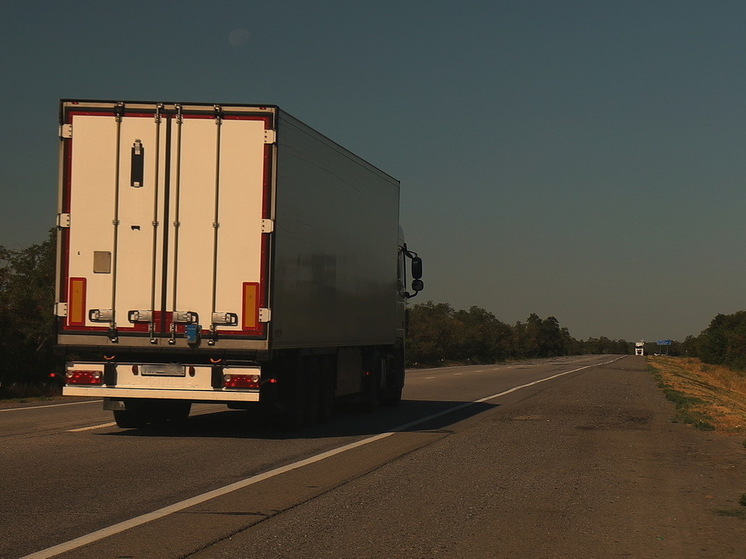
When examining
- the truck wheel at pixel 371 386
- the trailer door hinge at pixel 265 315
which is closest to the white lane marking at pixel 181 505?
the trailer door hinge at pixel 265 315

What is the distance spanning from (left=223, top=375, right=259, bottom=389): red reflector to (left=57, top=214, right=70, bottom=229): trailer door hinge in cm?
289

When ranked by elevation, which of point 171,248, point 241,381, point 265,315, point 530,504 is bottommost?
point 530,504

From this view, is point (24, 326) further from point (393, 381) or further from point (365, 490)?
point (365, 490)

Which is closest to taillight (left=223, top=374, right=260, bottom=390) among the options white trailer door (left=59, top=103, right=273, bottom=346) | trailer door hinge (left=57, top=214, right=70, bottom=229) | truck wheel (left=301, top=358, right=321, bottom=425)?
white trailer door (left=59, top=103, right=273, bottom=346)

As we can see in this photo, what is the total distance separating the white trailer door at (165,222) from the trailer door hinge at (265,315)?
0.16 ft

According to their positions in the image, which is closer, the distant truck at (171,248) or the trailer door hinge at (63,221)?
the distant truck at (171,248)

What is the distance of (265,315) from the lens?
Result: 12781mm

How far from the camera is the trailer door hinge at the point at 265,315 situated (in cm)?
1277

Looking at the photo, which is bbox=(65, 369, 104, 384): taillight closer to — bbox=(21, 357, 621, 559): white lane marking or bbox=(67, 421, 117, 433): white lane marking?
bbox=(67, 421, 117, 433): white lane marking

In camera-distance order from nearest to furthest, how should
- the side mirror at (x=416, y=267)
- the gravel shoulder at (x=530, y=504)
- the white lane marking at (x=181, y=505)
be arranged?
1. the white lane marking at (x=181, y=505)
2. the gravel shoulder at (x=530, y=504)
3. the side mirror at (x=416, y=267)

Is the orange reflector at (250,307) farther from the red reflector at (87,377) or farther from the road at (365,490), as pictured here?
the red reflector at (87,377)

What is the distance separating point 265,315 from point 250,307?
0.23 meters

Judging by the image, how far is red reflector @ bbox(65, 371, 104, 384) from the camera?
1307cm

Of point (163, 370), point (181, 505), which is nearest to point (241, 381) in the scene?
point (163, 370)
